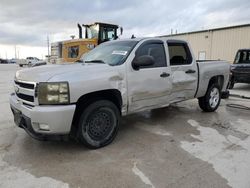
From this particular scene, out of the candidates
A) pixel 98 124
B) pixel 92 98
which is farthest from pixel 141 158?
pixel 92 98

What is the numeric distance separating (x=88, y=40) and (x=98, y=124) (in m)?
9.73

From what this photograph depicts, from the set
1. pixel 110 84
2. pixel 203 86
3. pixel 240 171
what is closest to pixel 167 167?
pixel 240 171

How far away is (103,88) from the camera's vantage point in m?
4.00

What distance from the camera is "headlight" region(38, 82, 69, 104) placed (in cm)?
353

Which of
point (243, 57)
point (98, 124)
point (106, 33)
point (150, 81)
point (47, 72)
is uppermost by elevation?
point (106, 33)

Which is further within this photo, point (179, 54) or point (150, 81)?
point (179, 54)

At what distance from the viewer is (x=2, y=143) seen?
14.4 feet

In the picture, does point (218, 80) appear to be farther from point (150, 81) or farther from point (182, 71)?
point (150, 81)

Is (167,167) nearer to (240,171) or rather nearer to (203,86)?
(240,171)

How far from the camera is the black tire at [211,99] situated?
6.60m

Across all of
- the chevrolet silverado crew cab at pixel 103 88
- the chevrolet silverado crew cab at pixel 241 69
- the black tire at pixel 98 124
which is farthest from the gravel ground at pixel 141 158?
the chevrolet silverado crew cab at pixel 241 69

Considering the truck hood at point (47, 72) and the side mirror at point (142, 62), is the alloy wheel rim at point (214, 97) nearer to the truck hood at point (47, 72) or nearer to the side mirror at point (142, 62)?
the side mirror at point (142, 62)

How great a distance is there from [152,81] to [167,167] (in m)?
1.84

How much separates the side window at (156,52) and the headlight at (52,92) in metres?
1.91
